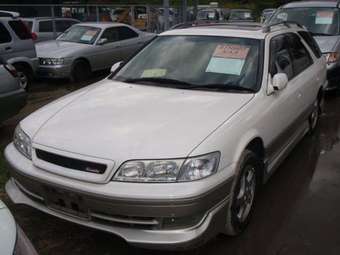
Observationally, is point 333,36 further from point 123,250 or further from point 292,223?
point 123,250

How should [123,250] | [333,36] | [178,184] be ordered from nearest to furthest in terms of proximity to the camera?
[178,184], [123,250], [333,36]

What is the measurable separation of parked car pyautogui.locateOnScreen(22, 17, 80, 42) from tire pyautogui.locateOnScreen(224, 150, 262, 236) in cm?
1232

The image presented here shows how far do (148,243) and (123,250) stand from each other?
22.1 inches

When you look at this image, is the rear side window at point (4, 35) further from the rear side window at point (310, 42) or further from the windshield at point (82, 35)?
the rear side window at point (310, 42)

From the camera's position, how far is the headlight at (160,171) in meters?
3.01

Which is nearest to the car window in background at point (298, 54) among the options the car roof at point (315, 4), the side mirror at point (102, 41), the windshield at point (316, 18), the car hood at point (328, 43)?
the car hood at point (328, 43)

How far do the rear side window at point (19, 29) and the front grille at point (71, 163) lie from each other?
684 cm

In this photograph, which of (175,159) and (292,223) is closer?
(175,159)

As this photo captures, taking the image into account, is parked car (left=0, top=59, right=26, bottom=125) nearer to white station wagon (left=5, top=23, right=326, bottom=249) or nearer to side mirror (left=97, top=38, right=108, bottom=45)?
white station wagon (left=5, top=23, right=326, bottom=249)

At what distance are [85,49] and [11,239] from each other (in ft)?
30.6

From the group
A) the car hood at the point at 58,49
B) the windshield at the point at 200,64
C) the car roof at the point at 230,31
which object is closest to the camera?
the windshield at the point at 200,64

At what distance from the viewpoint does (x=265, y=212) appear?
411cm

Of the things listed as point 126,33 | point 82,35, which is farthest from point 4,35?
point 126,33

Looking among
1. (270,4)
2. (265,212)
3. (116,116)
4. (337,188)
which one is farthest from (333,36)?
(270,4)
